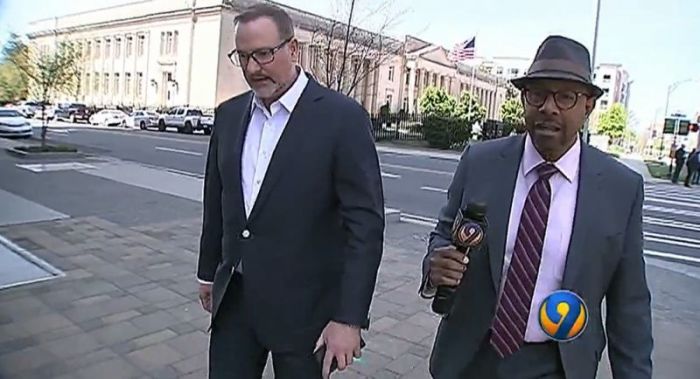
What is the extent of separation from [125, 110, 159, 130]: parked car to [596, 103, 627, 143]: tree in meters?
44.3

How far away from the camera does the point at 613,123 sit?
61.9 meters

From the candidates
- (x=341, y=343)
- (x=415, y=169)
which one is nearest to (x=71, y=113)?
(x=415, y=169)

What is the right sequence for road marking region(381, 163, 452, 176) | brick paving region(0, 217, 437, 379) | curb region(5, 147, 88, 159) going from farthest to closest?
road marking region(381, 163, 452, 176), curb region(5, 147, 88, 159), brick paving region(0, 217, 437, 379)

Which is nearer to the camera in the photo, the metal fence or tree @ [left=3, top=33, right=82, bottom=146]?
tree @ [left=3, top=33, right=82, bottom=146]

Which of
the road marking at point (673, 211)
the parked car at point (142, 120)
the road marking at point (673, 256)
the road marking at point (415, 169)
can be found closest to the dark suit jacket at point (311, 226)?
the road marking at point (673, 256)

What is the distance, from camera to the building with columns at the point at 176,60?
4228 centimetres

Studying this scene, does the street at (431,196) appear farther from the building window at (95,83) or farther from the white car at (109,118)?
the building window at (95,83)

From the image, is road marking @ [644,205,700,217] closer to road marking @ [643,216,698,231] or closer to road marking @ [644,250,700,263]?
road marking @ [643,216,698,231]

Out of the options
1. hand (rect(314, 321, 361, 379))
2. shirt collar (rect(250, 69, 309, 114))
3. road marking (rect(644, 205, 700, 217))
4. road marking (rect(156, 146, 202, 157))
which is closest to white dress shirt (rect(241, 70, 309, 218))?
shirt collar (rect(250, 69, 309, 114))

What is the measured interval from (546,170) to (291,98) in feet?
2.91

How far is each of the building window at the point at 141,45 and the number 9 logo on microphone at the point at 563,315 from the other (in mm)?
50756

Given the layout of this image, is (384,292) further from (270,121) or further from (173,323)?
(270,121)

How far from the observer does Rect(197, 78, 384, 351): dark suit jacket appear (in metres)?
2.00

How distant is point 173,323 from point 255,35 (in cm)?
289
